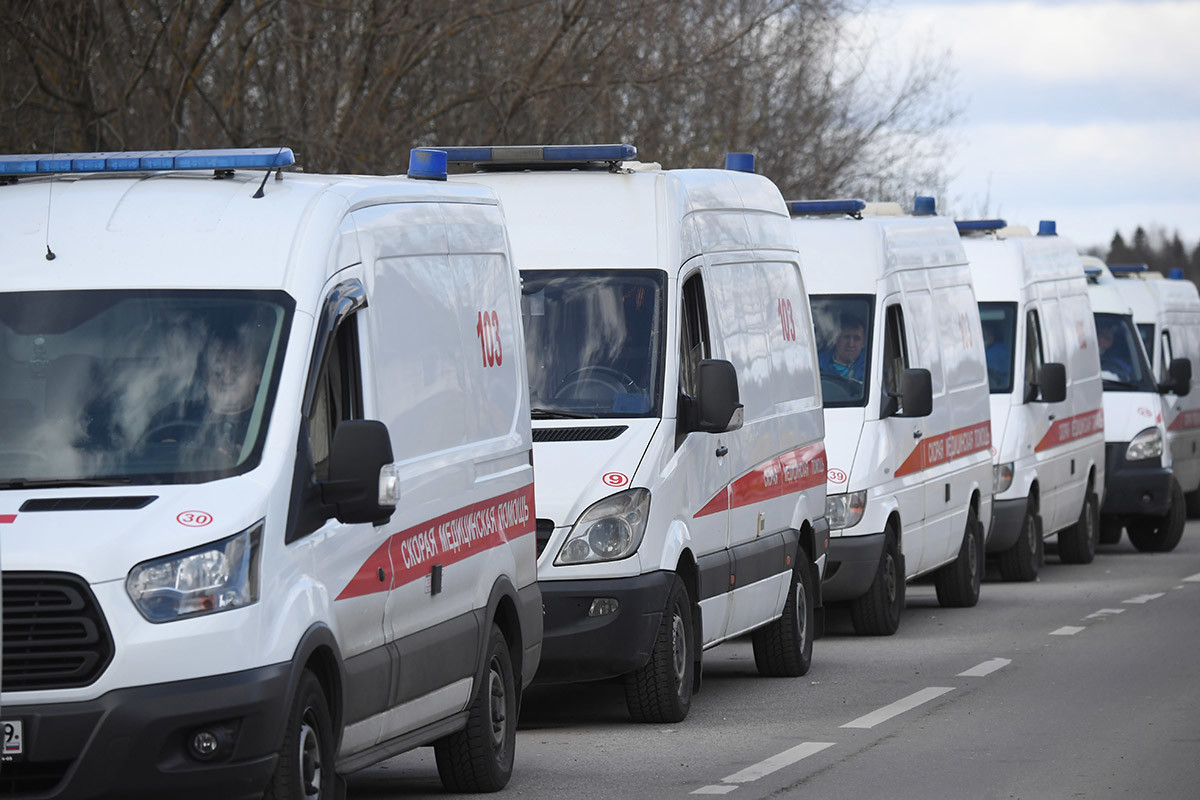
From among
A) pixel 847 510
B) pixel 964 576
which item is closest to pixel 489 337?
pixel 847 510

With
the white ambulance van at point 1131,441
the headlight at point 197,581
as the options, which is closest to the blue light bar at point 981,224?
the white ambulance van at point 1131,441

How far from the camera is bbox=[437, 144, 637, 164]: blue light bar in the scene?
11.2 meters

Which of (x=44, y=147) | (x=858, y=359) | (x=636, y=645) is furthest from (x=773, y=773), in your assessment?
(x=44, y=147)

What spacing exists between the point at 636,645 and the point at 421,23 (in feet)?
39.9

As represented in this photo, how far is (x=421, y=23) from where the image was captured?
21.1m

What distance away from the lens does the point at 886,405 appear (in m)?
14.7


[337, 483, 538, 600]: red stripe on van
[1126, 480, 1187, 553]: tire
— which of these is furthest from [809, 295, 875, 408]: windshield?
[1126, 480, 1187, 553]: tire

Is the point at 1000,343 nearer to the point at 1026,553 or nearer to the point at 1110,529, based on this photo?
the point at 1026,553

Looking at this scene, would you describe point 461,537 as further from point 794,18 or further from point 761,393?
point 794,18

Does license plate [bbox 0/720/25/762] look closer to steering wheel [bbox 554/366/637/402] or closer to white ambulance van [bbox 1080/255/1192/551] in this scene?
steering wheel [bbox 554/366/637/402]

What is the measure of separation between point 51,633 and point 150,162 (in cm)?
200

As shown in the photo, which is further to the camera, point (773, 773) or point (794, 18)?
point (794, 18)

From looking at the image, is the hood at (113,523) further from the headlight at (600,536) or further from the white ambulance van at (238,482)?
the headlight at (600,536)

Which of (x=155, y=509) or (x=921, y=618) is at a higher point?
(x=155, y=509)
